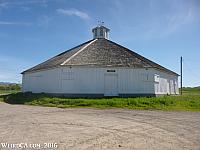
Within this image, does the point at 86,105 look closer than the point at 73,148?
No

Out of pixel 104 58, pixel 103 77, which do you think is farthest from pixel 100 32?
pixel 103 77

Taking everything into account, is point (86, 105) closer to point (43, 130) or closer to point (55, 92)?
point (55, 92)

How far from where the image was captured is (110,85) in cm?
2986

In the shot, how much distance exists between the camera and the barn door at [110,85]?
97.8 ft

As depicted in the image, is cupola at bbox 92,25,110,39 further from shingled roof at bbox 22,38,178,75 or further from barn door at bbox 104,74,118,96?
barn door at bbox 104,74,118,96

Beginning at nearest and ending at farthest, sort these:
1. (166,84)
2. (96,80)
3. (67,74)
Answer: (96,80) < (67,74) < (166,84)

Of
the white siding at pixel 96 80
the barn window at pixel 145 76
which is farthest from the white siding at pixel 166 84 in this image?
the barn window at pixel 145 76

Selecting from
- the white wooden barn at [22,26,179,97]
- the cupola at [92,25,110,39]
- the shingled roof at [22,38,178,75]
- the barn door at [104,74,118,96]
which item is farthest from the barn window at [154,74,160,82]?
the cupola at [92,25,110,39]

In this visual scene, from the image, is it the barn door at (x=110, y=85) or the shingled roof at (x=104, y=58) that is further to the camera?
the shingled roof at (x=104, y=58)

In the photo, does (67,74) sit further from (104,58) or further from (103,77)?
(104,58)

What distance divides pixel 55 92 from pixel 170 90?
15284mm

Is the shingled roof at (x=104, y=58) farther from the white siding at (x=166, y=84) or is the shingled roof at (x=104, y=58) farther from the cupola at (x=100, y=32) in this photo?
the cupola at (x=100, y=32)

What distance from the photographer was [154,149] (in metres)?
7.83

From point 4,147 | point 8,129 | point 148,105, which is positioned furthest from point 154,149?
point 148,105
